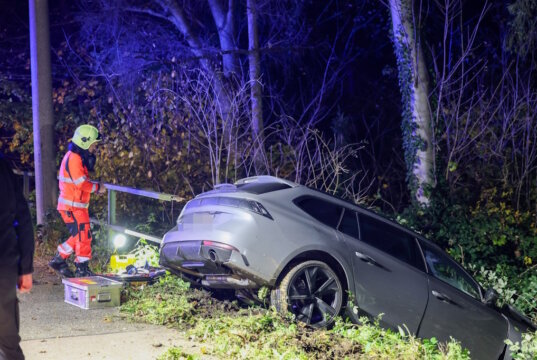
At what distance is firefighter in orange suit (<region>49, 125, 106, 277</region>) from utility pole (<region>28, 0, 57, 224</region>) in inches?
102

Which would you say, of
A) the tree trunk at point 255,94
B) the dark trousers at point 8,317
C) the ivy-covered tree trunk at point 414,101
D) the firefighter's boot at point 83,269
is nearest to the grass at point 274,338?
the dark trousers at point 8,317

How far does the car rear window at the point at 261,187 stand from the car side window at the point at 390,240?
2.76 feet

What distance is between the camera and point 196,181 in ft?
41.1

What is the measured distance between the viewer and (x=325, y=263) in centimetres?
715

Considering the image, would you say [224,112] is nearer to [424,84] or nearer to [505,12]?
[424,84]

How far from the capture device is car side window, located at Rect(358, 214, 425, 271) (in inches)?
298

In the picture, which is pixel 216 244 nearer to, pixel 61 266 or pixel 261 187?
pixel 261 187

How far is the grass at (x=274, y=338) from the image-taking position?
226 inches

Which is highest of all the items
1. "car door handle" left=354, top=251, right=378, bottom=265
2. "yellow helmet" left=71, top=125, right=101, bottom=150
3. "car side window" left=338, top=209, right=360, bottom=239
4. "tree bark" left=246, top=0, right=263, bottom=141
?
"tree bark" left=246, top=0, right=263, bottom=141

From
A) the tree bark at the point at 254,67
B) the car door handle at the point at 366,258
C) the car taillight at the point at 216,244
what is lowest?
the car door handle at the point at 366,258

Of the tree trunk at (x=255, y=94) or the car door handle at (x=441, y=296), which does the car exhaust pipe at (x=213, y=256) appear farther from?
the tree trunk at (x=255, y=94)

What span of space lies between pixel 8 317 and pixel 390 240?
167 inches

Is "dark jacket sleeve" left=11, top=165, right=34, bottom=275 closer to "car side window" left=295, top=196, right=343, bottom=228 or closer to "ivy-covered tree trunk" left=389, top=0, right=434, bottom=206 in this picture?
"car side window" left=295, top=196, right=343, bottom=228

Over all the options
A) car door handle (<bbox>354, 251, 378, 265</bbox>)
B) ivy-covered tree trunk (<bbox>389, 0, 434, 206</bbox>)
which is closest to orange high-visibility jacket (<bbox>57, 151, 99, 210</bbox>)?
car door handle (<bbox>354, 251, 378, 265</bbox>)
